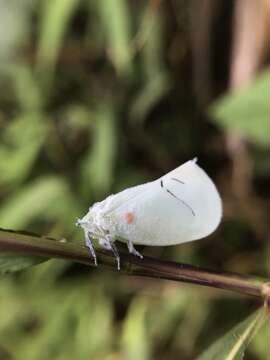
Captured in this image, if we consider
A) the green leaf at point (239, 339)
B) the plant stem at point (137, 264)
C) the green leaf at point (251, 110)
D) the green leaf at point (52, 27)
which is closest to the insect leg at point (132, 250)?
the plant stem at point (137, 264)

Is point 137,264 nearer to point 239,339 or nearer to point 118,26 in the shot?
point 239,339

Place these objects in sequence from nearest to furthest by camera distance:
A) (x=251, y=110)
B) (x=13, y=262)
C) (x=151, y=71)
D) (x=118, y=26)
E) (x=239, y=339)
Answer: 1. (x=13, y=262)
2. (x=239, y=339)
3. (x=251, y=110)
4. (x=118, y=26)
5. (x=151, y=71)

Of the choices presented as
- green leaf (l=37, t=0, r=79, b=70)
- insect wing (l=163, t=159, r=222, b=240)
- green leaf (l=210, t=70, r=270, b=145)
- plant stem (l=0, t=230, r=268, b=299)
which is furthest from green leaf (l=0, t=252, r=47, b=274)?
green leaf (l=37, t=0, r=79, b=70)

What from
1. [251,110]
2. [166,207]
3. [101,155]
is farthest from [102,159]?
[166,207]

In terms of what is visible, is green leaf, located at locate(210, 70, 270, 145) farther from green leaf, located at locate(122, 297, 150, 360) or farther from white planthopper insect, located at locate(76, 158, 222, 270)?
white planthopper insect, located at locate(76, 158, 222, 270)

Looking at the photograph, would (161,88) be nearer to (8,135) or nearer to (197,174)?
(8,135)

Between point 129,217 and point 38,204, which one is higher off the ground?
point 129,217
